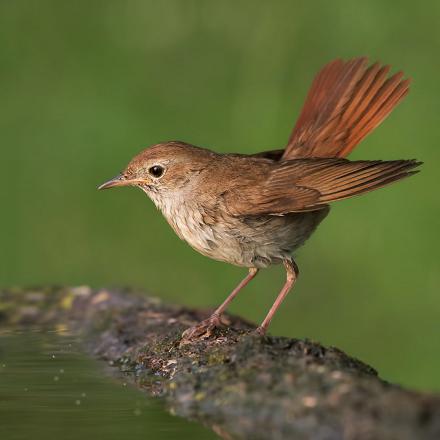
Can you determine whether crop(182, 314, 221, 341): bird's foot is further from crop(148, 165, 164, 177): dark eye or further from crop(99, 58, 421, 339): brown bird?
crop(148, 165, 164, 177): dark eye

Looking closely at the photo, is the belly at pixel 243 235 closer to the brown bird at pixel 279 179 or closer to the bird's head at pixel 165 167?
the brown bird at pixel 279 179

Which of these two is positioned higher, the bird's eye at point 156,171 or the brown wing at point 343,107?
the brown wing at point 343,107

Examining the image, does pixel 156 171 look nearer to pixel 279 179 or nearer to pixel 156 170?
pixel 156 170

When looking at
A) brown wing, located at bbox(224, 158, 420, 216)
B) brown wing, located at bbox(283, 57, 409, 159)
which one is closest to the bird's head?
brown wing, located at bbox(224, 158, 420, 216)

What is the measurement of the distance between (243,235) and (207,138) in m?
4.16

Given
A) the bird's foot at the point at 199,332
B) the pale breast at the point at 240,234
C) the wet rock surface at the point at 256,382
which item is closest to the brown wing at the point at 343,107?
the pale breast at the point at 240,234

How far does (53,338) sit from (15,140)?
457cm

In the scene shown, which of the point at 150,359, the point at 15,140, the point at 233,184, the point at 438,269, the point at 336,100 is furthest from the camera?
the point at 15,140

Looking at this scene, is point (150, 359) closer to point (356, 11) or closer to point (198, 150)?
point (198, 150)

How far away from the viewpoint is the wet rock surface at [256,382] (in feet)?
11.1

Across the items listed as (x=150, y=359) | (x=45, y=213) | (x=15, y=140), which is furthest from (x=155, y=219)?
(x=150, y=359)

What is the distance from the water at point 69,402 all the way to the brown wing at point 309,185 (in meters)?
1.16

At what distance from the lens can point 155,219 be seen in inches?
374

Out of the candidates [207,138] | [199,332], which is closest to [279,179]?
[199,332]
